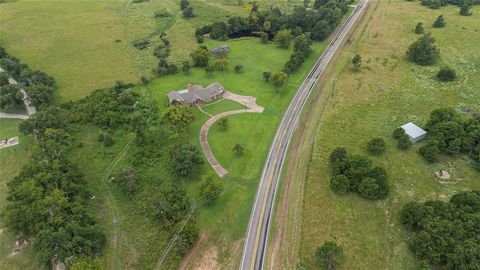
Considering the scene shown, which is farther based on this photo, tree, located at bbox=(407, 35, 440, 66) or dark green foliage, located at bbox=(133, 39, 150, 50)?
dark green foliage, located at bbox=(133, 39, 150, 50)

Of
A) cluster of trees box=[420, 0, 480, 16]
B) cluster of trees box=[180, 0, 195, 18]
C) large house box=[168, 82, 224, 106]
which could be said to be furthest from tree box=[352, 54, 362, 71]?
cluster of trees box=[420, 0, 480, 16]

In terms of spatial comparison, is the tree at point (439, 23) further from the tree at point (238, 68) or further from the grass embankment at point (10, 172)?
the grass embankment at point (10, 172)

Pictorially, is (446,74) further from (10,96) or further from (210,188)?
(10,96)

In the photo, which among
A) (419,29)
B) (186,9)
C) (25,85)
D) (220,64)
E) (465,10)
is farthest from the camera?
(186,9)

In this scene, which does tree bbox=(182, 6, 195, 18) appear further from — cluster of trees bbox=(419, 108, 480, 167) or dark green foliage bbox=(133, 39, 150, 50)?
cluster of trees bbox=(419, 108, 480, 167)

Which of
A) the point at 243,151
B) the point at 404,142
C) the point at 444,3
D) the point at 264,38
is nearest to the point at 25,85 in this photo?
the point at 243,151

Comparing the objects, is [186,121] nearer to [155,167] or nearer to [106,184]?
[155,167]

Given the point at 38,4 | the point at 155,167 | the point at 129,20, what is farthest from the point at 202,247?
the point at 38,4
